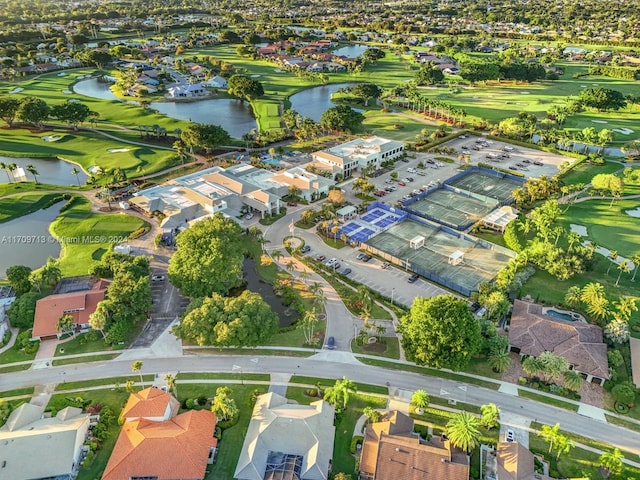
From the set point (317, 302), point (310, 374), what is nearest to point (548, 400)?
point (310, 374)

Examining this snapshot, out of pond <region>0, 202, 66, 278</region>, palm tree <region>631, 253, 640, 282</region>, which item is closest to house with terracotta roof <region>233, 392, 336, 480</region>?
pond <region>0, 202, 66, 278</region>

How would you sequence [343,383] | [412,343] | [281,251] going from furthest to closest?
[281,251], [412,343], [343,383]

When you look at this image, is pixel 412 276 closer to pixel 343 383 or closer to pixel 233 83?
pixel 343 383

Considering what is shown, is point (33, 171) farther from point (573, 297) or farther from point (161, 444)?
point (573, 297)

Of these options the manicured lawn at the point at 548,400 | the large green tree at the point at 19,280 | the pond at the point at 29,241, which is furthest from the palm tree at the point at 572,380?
the pond at the point at 29,241

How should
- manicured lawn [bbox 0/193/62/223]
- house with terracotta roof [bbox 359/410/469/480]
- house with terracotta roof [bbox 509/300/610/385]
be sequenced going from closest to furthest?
house with terracotta roof [bbox 359/410/469/480] → house with terracotta roof [bbox 509/300/610/385] → manicured lawn [bbox 0/193/62/223]

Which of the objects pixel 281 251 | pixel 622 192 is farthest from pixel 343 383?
pixel 622 192

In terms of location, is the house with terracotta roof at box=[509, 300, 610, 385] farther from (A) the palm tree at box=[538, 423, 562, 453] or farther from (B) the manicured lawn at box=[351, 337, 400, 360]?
(B) the manicured lawn at box=[351, 337, 400, 360]
